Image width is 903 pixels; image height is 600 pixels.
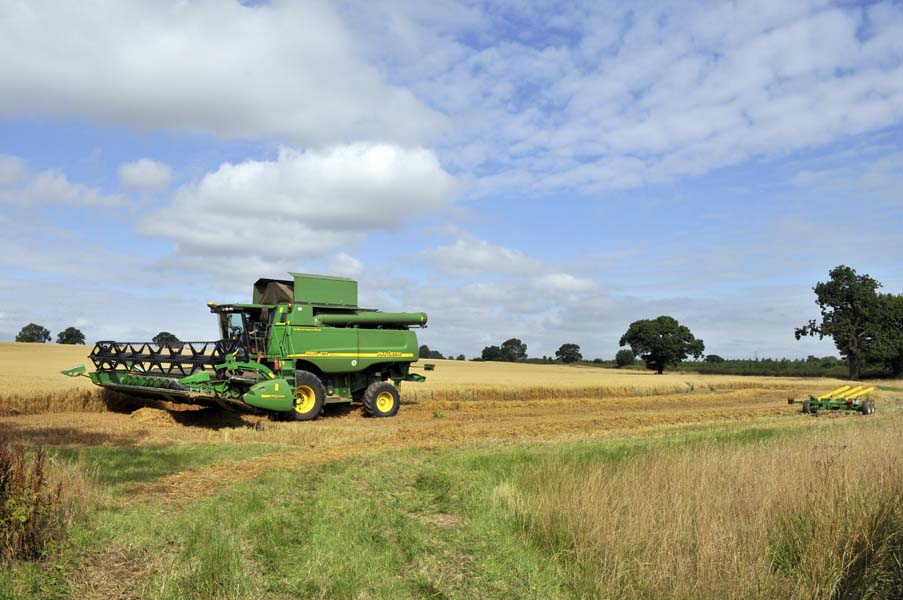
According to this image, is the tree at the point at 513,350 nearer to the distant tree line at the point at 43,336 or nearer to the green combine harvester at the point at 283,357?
the distant tree line at the point at 43,336

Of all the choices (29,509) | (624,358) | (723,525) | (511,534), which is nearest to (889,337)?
(624,358)

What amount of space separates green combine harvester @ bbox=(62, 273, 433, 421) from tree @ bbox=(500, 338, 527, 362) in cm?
9571

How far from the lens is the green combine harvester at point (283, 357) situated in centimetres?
1583

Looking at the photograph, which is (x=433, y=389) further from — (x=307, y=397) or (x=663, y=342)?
(x=663, y=342)

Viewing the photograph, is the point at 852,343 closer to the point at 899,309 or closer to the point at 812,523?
the point at 899,309

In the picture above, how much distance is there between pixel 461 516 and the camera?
7.47 metres

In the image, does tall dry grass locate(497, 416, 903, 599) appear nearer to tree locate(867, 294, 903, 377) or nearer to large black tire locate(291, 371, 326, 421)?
large black tire locate(291, 371, 326, 421)

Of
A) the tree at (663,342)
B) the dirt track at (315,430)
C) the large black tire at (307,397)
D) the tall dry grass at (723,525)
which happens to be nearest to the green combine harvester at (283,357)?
the large black tire at (307,397)

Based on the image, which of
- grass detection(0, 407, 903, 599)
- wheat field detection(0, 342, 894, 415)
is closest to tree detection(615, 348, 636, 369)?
wheat field detection(0, 342, 894, 415)

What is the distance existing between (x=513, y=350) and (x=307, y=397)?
330ft

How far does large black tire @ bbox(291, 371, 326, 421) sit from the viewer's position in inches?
675

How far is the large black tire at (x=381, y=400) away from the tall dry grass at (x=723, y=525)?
10.3 meters

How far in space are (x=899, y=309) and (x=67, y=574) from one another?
67.3 metres

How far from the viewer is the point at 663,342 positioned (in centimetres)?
6431
